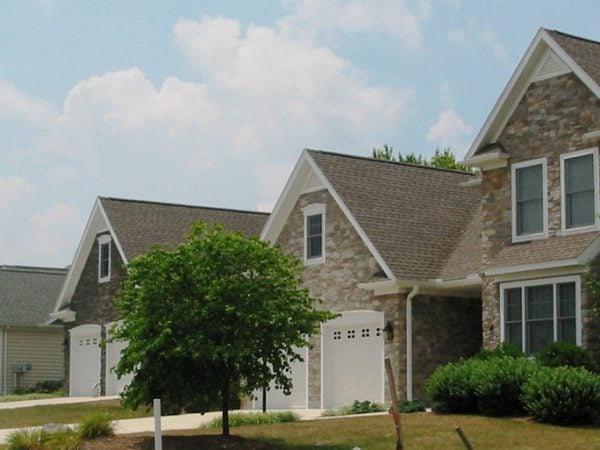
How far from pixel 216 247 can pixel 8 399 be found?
2332 centimetres

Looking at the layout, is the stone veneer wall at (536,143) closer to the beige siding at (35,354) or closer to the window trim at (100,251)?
the window trim at (100,251)

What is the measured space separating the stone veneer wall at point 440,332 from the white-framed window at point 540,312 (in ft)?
12.0

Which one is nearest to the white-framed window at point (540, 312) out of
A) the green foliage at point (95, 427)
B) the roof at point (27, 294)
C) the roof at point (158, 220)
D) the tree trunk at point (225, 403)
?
the tree trunk at point (225, 403)

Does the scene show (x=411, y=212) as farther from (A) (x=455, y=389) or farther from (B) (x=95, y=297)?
(B) (x=95, y=297)

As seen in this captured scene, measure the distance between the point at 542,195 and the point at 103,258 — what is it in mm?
19959

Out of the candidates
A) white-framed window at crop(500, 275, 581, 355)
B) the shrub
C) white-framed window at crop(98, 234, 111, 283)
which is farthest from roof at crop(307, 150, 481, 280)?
white-framed window at crop(98, 234, 111, 283)

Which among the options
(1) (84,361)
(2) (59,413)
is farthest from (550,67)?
(1) (84,361)

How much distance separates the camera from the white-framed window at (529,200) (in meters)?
26.4

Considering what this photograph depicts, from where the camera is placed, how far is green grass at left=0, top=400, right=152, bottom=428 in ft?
104

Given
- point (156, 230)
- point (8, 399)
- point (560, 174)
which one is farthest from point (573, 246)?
point (8, 399)

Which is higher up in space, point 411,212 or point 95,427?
point 411,212

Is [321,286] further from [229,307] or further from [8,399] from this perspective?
[8,399]

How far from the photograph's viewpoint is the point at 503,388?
2377cm

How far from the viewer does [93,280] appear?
42.6 metres
